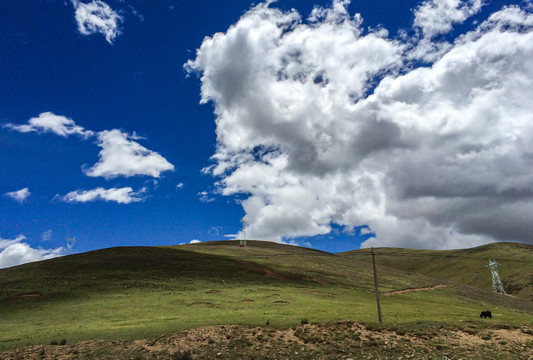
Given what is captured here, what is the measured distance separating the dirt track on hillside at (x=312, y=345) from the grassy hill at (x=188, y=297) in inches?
100

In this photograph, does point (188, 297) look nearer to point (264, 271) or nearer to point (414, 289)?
point (264, 271)

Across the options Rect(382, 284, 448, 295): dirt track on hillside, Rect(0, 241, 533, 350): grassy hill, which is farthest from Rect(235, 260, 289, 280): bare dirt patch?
Rect(382, 284, 448, 295): dirt track on hillside

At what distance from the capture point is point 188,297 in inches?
2244

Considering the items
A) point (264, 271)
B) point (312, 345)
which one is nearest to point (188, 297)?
point (312, 345)

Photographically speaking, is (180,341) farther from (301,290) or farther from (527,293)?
(527,293)

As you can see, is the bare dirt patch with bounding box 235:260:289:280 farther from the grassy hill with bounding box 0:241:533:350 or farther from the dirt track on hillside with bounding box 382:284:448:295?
the dirt track on hillside with bounding box 382:284:448:295

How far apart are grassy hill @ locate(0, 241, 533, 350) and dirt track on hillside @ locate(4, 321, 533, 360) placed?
2.55 meters

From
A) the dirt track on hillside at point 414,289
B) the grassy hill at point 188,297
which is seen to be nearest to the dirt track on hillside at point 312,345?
the grassy hill at point 188,297

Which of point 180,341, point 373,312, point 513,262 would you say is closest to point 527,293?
point 513,262

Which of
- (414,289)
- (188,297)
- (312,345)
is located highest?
(414,289)

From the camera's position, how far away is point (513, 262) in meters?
178

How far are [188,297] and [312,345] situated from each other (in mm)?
32506

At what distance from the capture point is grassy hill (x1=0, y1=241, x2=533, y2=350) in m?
39.0

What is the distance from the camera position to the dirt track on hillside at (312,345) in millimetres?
28719
